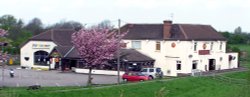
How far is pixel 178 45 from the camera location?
54469 mm

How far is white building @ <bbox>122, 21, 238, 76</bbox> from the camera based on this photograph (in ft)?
178

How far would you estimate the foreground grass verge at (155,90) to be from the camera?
33.2 meters

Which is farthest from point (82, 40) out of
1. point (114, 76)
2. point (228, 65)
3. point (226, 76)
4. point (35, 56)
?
point (228, 65)

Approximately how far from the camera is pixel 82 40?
4622 cm

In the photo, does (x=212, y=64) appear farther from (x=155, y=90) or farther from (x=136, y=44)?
(x=155, y=90)

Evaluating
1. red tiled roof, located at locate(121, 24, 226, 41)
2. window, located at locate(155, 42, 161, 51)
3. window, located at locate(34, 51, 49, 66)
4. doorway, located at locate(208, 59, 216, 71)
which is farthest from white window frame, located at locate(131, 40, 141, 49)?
window, located at locate(34, 51, 49, 66)

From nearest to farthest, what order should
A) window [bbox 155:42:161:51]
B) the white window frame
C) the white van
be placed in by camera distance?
the white van
window [bbox 155:42:161:51]
the white window frame

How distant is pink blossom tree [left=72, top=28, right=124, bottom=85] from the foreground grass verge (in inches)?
249

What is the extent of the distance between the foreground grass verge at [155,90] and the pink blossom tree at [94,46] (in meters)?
6.33

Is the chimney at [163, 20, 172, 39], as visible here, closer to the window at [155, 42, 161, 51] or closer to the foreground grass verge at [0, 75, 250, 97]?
the window at [155, 42, 161, 51]

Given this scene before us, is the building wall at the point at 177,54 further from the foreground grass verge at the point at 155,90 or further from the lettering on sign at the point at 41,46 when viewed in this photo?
the lettering on sign at the point at 41,46

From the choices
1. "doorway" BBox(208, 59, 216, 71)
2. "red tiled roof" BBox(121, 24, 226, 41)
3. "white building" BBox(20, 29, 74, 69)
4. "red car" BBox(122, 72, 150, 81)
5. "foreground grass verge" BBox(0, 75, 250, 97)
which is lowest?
"foreground grass verge" BBox(0, 75, 250, 97)

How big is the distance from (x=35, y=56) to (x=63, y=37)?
5682 millimetres

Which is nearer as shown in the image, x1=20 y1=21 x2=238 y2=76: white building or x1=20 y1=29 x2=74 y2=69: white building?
x1=20 y1=21 x2=238 y2=76: white building
